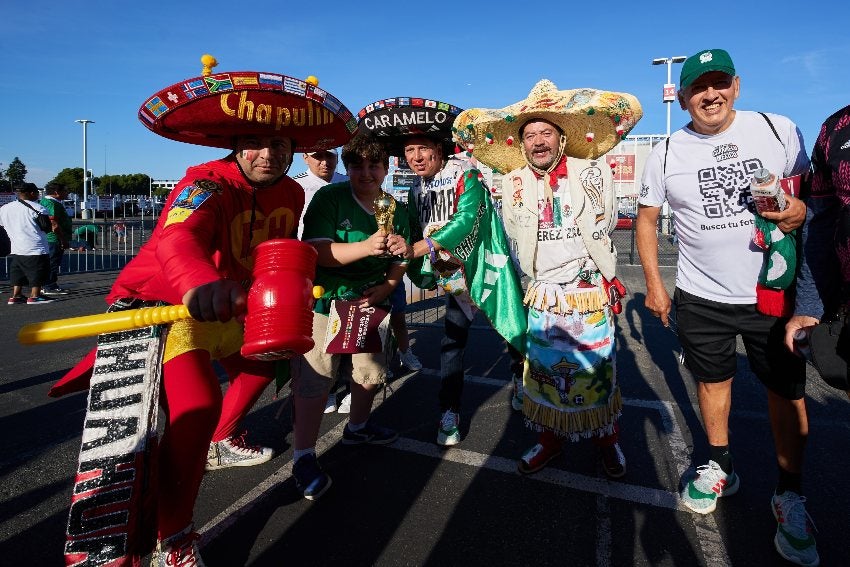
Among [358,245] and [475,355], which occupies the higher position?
[358,245]

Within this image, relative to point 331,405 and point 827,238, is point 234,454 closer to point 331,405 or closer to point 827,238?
point 331,405

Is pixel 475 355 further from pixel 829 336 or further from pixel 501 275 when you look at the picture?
pixel 829 336

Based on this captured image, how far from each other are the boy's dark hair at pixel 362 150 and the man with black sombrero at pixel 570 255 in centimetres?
72

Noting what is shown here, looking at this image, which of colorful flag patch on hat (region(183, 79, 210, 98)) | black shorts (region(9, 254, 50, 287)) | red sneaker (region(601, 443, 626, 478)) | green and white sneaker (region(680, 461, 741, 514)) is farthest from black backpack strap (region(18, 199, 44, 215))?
→ green and white sneaker (region(680, 461, 741, 514))

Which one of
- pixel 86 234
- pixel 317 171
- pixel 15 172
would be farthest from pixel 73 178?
pixel 317 171

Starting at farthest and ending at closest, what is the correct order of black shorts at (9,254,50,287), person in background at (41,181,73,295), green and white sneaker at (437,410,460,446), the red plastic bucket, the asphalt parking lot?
person in background at (41,181,73,295), black shorts at (9,254,50,287), green and white sneaker at (437,410,460,446), the asphalt parking lot, the red plastic bucket

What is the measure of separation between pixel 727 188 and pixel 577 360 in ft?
3.83

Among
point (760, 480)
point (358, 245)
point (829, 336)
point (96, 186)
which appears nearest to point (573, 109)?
point (358, 245)

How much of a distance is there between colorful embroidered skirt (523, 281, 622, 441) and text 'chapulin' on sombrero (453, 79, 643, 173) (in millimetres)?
901

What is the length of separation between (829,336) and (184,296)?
2.31m

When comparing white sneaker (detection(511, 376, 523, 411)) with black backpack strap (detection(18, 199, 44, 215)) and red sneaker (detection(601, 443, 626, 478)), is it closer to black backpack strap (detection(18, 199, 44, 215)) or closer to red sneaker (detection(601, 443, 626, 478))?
red sneaker (detection(601, 443, 626, 478))

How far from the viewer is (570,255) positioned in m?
2.85

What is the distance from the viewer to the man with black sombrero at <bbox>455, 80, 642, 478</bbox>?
2.83 meters

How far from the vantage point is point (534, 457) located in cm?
300
